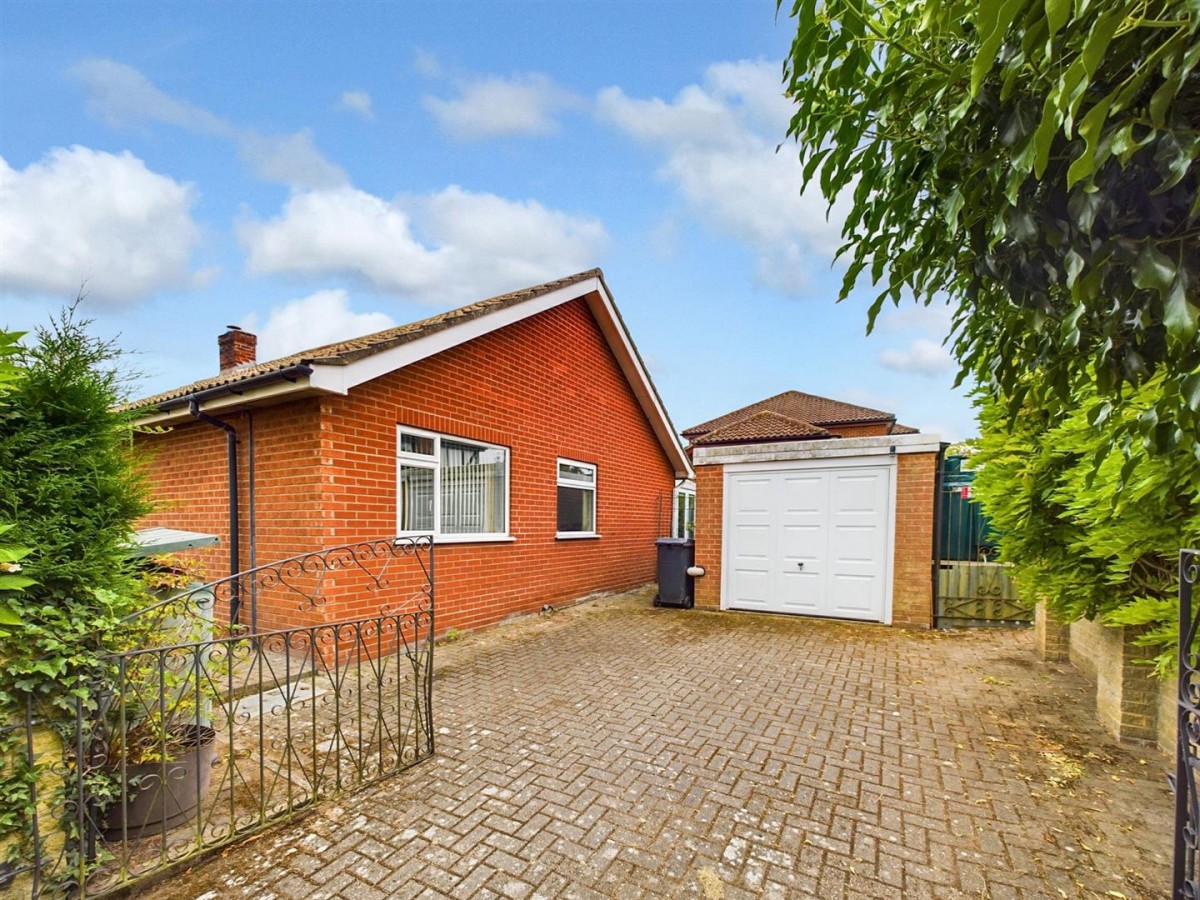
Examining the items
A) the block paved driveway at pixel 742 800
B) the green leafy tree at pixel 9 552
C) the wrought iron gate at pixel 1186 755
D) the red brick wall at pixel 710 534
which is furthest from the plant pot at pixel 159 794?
the red brick wall at pixel 710 534

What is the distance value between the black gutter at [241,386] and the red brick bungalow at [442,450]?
0.02 meters

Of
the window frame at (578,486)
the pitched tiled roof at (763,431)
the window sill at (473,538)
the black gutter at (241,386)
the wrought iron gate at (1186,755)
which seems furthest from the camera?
the pitched tiled roof at (763,431)

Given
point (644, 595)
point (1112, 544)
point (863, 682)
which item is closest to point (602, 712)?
point (863, 682)

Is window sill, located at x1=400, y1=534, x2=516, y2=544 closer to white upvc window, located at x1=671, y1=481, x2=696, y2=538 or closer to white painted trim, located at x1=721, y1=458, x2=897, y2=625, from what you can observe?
white painted trim, located at x1=721, y1=458, x2=897, y2=625

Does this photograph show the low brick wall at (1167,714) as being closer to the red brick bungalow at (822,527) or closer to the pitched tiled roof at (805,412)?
the red brick bungalow at (822,527)

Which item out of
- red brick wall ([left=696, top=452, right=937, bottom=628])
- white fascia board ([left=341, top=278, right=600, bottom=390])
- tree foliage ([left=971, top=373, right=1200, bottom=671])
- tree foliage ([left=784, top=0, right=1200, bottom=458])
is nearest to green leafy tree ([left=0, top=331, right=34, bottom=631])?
tree foliage ([left=784, top=0, right=1200, bottom=458])

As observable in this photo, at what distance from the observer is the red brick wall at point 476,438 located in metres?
5.20

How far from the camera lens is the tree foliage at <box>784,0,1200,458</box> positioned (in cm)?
100

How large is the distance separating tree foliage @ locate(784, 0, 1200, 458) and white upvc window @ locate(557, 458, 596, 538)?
6911 millimetres

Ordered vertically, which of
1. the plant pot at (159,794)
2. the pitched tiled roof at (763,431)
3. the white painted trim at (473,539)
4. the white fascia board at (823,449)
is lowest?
the plant pot at (159,794)

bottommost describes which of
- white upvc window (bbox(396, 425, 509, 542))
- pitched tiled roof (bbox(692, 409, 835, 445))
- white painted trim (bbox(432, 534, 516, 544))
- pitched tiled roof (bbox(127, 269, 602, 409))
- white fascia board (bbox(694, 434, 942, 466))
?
white painted trim (bbox(432, 534, 516, 544))

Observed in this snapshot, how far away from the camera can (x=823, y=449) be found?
7707mm

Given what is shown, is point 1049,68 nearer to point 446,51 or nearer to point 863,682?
point 863,682

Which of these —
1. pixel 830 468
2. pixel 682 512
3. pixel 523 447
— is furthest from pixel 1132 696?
pixel 682 512
